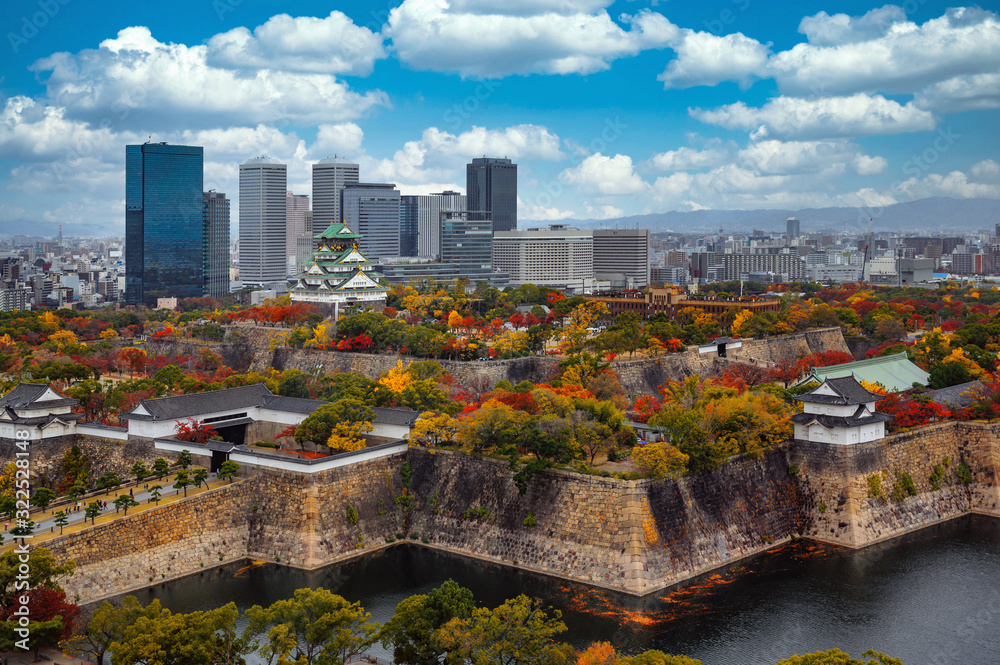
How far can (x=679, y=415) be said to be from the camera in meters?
38.4

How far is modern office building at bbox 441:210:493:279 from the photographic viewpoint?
14662 cm

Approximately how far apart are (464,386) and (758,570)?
950 inches

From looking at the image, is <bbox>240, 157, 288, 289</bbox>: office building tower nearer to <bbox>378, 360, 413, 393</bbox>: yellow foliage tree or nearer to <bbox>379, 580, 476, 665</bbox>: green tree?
<bbox>378, 360, 413, 393</bbox>: yellow foliage tree

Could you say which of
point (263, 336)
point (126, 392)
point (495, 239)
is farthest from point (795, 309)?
point (495, 239)

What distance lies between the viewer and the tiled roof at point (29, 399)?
42.2 metres

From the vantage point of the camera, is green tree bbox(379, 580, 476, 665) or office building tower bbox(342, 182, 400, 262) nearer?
green tree bbox(379, 580, 476, 665)

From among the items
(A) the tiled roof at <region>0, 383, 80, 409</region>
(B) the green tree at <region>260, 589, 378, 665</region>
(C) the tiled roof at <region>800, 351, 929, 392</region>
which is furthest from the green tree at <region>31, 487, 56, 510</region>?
(C) the tiled roof at <region>800, 351, 929, 392</region>

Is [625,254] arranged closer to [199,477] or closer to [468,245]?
[468,245]

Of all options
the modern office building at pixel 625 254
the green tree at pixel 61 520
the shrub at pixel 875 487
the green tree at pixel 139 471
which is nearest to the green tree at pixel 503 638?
the green tree at pixel 61 520

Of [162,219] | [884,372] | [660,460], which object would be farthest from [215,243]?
[660,460]

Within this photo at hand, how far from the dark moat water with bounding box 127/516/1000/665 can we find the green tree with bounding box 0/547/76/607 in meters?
4.56

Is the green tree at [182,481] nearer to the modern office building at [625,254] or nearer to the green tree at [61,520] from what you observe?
the green tree at [61,520]

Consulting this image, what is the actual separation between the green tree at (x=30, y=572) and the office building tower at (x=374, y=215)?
146 m

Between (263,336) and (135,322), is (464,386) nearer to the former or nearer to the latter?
(263,336)
